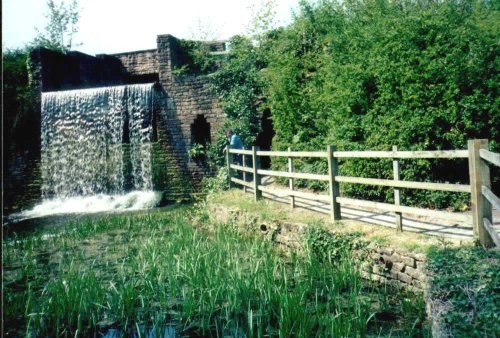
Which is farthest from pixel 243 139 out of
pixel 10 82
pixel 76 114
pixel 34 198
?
pixel 10 82

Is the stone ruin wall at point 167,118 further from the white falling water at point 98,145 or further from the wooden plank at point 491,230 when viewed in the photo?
the wooden plank at point 491,230

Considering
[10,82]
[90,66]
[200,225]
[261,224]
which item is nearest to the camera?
[261,224]

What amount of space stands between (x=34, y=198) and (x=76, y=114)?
348 centimetres

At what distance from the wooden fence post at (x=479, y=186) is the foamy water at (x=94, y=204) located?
10198mm

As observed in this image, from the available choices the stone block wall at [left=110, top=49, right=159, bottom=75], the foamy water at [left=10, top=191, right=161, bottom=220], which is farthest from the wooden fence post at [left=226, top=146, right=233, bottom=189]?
the stone block wall at [left=110, top=49, right=159, bottom=75]

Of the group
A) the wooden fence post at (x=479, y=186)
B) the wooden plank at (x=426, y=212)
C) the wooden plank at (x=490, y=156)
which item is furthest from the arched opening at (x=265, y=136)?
the wooden plank at (x=490, y=156)

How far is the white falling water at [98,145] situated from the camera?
14484 millimetres

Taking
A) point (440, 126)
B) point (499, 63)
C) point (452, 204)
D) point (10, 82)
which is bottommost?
point (452, 204)

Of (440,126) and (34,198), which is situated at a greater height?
(440,126)

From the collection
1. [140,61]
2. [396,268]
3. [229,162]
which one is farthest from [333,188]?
[140,61]

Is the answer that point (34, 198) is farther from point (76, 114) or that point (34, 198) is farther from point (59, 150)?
point (76, 114)

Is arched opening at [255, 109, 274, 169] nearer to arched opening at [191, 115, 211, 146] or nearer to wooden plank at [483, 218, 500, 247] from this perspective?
arched opening at [191, 115, 211, 146]

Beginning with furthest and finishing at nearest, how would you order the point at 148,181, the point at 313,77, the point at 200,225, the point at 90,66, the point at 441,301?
the point at 90,66 → the point at 148,181 → the point at 313,77 → the point at 200,225 → the point at 441,301

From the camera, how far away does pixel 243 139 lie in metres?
13.4
